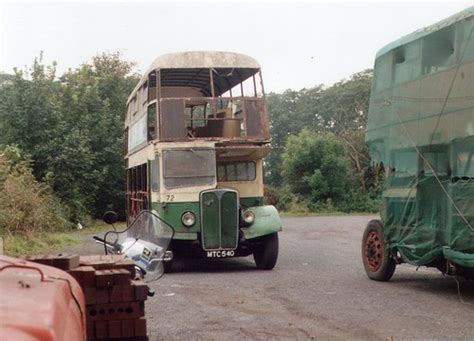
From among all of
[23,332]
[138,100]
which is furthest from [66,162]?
[23,332]

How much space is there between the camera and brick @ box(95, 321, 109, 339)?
4.78 meters

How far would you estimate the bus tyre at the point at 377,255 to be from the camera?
10.2 meters

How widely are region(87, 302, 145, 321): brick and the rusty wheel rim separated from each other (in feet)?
19.8

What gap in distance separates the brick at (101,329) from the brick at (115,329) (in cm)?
3

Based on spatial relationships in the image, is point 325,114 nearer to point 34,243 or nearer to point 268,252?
point 34,243

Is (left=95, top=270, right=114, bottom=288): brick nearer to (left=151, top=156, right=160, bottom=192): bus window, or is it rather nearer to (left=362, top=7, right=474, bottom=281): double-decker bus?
(left=362, top=7, right=474, bottom=281): double-decker bus

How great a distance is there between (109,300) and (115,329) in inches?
7.7

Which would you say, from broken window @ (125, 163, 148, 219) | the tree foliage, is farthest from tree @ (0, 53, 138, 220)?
the tree foliage

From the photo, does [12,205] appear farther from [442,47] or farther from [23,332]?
[23,332]

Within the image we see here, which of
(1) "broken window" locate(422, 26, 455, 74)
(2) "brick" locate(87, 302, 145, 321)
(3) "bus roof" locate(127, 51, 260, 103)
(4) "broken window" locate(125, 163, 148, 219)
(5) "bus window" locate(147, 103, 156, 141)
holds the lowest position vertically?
(2) "brick" locate(87, 302, 145, 321)

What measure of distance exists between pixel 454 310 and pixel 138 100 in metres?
8.65

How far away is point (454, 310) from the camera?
26.3 ft

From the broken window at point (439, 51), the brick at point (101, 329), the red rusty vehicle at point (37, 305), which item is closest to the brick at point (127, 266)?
the brick at point (101, 329)

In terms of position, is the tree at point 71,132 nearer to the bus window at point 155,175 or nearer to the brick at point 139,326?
the bus window at point 155,175
